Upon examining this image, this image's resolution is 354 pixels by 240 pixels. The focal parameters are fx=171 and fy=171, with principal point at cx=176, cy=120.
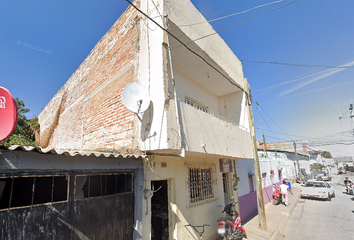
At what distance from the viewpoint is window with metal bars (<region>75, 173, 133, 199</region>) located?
339 centimetres

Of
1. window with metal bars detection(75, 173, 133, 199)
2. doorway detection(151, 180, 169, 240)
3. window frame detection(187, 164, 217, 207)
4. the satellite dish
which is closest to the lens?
window with metal bars detection(75, 173, 133, 199)

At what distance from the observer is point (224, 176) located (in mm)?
9477

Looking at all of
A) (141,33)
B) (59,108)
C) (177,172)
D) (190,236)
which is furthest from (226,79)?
(59,108)

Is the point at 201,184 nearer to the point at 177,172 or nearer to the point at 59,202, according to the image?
the point at 177,172

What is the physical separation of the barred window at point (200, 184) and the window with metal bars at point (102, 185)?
274 cm

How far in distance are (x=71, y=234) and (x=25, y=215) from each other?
83cm

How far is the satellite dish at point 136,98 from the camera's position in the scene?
427 cm

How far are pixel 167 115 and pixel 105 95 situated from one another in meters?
3.41

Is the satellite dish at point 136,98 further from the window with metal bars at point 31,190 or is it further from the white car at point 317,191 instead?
the white car at point 317,191

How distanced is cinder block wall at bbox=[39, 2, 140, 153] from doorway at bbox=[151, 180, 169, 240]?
230cm

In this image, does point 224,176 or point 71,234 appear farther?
point 224,176

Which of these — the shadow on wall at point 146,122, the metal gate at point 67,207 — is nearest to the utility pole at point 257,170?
the shadow on wall at point 146,122

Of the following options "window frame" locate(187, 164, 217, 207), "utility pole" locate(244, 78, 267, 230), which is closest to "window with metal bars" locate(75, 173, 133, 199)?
"window frame" locate(187, 164, 217, 207)

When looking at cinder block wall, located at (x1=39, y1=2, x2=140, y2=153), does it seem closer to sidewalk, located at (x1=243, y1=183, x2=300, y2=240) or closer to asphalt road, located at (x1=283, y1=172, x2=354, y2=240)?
sidewalk, located at (x1=243, y1=183, x2=300, y2=240)
